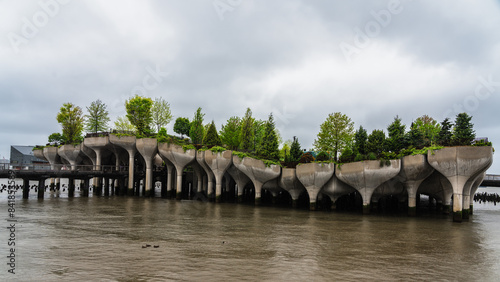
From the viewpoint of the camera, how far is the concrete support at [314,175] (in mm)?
34062

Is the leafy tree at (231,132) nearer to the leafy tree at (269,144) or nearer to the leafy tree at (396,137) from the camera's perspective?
the leafy tree at (269,144)

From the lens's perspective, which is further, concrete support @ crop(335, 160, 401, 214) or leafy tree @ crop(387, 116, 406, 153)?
leafy tree @ crop(387, 116, 406, 153)

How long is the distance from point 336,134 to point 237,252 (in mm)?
38843

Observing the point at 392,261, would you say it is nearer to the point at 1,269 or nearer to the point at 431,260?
the point at 431,260

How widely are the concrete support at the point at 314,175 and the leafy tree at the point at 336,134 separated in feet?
52.6

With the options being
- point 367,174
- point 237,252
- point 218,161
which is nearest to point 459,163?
point 367,174

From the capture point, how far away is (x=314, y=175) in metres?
34.7

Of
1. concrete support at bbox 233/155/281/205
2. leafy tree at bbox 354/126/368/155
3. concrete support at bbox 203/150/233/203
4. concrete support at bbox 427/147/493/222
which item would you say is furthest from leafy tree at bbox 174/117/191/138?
concrete support at bbox 427/147/493/222

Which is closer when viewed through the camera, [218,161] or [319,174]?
[319,174]

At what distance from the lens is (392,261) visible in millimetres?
13695

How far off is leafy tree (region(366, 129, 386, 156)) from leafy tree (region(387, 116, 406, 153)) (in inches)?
34.2

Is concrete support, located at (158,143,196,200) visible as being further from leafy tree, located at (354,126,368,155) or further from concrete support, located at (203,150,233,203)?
leafy tree, located at (354,126,368,155)

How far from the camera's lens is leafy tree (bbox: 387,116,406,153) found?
42344 millimetres

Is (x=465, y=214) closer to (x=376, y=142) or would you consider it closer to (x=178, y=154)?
(x=376, y=142)
